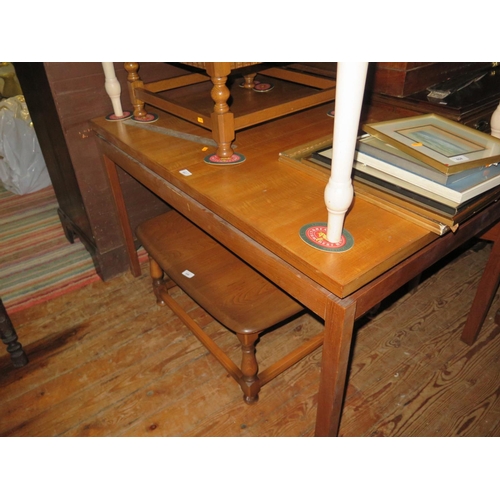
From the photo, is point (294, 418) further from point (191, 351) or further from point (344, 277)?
point (344, 277)

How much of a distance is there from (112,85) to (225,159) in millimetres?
604

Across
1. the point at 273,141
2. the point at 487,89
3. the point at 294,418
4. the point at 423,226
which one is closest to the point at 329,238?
the point at 423,226

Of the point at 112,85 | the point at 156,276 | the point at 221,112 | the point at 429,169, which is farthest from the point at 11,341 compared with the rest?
the point at 429,169

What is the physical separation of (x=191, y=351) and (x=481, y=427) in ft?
3.42

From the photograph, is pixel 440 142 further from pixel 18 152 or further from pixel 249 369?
pixel 18 152

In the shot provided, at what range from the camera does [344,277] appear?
2.70 feet

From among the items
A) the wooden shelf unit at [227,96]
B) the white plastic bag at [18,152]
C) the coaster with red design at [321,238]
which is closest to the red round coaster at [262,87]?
the wooden shelf unit at [227,96]

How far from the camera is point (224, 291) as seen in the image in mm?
1323

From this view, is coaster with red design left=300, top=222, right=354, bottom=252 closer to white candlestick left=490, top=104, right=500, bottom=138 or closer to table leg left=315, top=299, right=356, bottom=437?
table leg left=315, top=299, right=356, bottom=437

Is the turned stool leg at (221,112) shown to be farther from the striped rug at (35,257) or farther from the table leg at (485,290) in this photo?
the striped rug at (35,257)

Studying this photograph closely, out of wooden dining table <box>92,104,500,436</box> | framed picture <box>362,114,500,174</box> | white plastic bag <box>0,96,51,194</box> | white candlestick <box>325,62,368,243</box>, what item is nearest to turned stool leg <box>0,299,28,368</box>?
wooden dining table <box>92,104,500,436</box>

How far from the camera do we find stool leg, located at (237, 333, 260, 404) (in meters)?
1.26

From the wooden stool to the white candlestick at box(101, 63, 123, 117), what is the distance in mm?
470
